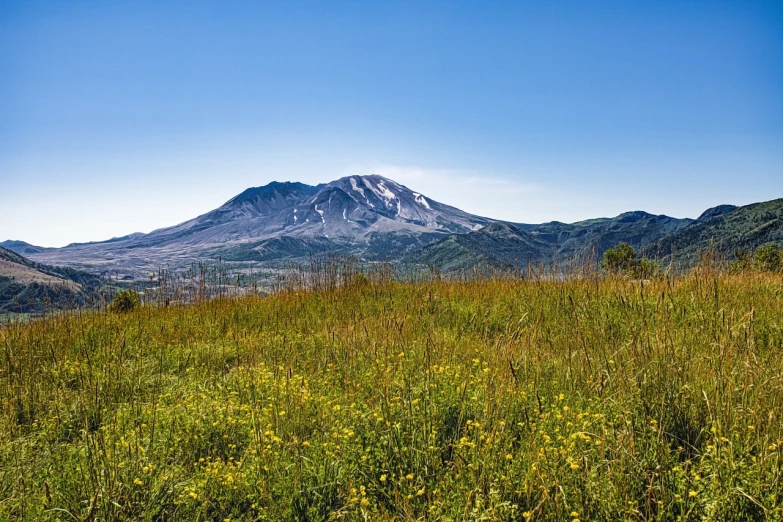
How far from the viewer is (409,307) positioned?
873 centimetres

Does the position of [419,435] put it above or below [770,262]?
below

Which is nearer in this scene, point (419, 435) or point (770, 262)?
point (419, 435)

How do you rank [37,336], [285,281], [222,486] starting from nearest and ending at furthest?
[222,486] < [37,336] < [285,281]

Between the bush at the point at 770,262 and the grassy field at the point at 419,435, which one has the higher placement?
the bush at the point at 770,262

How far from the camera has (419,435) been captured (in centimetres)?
354

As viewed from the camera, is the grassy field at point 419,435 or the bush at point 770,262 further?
the bush at point 770,262

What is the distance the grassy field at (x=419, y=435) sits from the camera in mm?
2775

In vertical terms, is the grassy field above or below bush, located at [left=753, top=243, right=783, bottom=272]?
below

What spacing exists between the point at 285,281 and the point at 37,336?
226 inches

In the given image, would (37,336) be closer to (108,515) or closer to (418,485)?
(108,515)

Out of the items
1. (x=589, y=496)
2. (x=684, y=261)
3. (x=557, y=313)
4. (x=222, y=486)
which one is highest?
(x=684, y=261)

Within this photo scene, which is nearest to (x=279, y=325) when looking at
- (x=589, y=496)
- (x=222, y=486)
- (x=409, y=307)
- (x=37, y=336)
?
(x=409, y=307)

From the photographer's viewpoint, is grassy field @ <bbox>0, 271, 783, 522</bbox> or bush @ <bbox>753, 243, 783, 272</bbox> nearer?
grassy field @ <bbox>0, 271, 783, 522</bbox>

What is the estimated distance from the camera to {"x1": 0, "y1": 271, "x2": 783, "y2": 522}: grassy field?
109 inches
